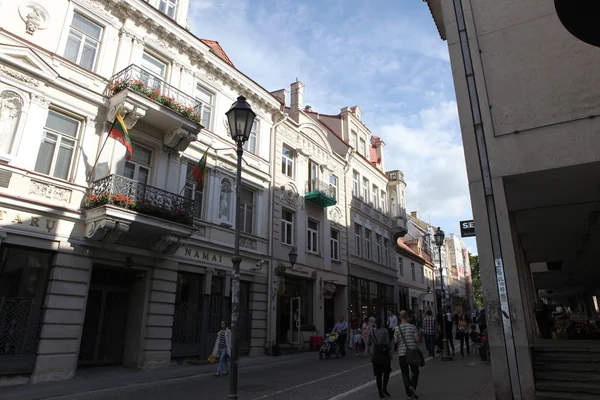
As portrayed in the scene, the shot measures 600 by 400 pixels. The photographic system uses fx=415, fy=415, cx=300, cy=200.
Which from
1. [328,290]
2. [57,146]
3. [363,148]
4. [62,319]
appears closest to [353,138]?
[363,148]

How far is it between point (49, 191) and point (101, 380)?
5385 millimetres

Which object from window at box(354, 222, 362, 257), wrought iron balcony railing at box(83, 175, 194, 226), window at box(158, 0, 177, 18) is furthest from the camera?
window at box(354, 222, 362, 257)

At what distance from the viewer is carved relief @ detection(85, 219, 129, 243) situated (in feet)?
38.8

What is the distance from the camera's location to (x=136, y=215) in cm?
1245

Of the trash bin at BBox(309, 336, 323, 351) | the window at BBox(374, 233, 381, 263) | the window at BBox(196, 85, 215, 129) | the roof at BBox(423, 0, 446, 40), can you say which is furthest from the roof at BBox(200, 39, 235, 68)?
the window at BBox(374, 233, 381, 263)

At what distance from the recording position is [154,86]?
595 inches

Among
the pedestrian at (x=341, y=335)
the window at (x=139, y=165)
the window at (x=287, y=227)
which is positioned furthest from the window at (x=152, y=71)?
the pedestrian at (x=341, y=335)

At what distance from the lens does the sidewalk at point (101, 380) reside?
9367 millimetres

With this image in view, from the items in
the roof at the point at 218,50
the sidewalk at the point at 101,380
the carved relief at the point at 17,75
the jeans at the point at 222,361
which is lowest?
the sidewalk at the point at 101,380

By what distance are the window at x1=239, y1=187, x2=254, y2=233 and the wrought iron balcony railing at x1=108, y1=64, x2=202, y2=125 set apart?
15.5ft

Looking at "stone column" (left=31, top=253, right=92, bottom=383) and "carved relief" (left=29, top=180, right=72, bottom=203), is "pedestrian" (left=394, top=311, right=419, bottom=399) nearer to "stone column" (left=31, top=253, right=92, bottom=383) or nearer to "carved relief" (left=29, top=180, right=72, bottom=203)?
"stone column" (left=31, top=253, right=92, bottom=383)

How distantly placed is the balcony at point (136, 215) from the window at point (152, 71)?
4152mm

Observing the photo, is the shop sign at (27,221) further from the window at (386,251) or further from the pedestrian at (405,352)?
the window at (386,251)

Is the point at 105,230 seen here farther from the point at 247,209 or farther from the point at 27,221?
the point at 247,209
